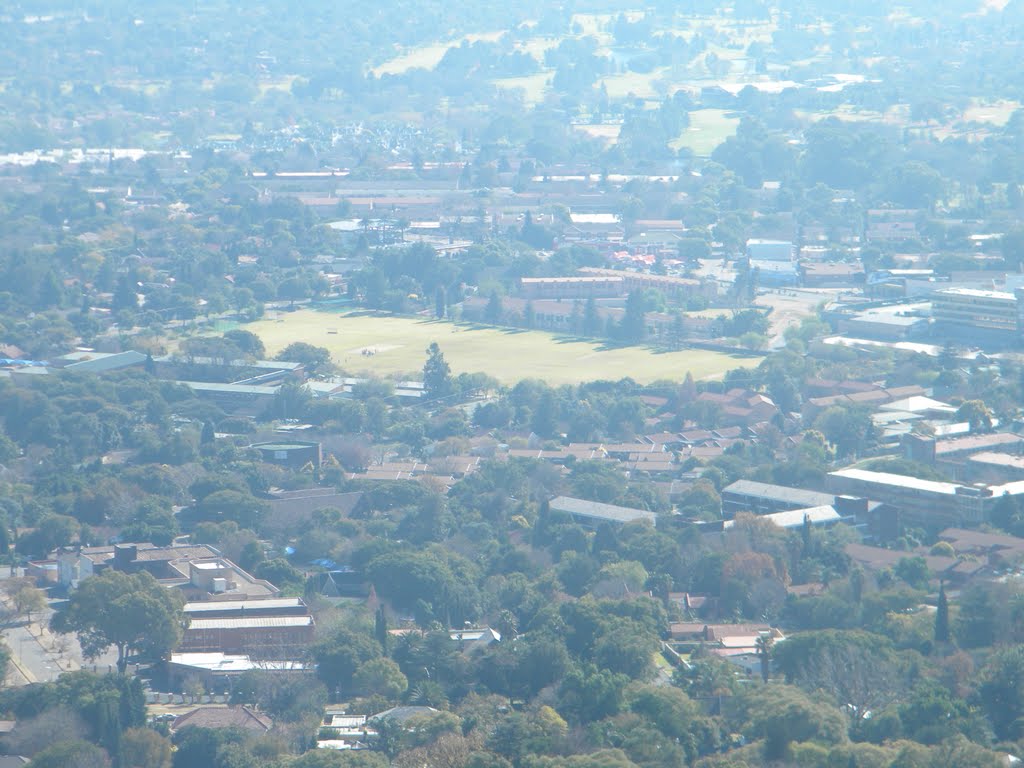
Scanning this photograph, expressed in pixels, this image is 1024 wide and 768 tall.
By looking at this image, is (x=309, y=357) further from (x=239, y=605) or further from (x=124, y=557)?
(x=239, y=605)

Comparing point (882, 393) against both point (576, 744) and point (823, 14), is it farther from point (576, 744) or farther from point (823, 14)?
point (823, 14)

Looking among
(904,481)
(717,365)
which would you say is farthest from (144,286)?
(904,481)

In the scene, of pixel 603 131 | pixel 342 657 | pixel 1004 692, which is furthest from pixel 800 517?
pixel 603 131

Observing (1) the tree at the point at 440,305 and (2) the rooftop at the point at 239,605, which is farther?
(1) the tree at the point at 440,305

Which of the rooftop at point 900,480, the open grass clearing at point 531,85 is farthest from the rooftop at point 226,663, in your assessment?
the open grass clearing at point 531,85

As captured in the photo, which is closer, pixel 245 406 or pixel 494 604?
pixel 494 604

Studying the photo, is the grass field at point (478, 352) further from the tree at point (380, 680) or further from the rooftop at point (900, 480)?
the tree at point (380, 680)
